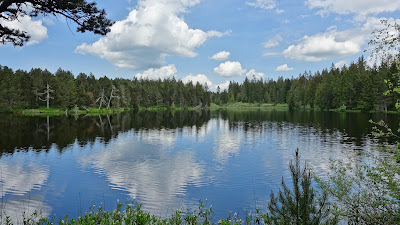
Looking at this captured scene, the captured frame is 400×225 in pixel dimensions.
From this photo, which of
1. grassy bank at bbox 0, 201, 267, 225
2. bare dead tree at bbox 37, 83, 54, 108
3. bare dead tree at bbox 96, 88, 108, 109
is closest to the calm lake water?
grassy bank at bbox 0, 201, 267, 225

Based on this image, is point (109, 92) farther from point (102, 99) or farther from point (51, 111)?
point (51, 111)

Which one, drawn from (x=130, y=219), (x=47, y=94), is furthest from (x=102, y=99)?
(x=130, y=219)

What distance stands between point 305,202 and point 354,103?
5629 inches

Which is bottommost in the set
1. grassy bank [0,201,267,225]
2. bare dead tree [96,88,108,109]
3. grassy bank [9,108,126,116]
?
grassy bank [0,201,267,225]

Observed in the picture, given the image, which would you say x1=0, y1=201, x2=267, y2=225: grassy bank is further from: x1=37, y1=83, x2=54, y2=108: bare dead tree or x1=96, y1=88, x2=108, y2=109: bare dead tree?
x1=96, y1=88, x2=108, y2=109: bare dead tree

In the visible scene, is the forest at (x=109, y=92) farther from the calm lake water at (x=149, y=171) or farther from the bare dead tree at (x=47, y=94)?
the calm lake water at (x=149, y=171)

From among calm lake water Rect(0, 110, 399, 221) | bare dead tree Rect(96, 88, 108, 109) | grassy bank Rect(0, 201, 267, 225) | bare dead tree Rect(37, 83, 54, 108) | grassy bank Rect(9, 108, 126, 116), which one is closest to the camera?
grassy bank Rect(0, 201, 267, 225)

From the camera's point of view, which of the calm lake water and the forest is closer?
the calm lake water

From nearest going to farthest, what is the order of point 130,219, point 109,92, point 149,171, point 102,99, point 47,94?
1. point 130,219
2. point 149,171
3. point 47,94
4. point 102,99
5. point 109,92

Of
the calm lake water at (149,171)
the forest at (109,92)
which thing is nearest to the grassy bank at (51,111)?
the forest at (109,92)

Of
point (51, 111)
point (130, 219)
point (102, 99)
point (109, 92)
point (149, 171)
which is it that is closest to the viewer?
point (130, 219)

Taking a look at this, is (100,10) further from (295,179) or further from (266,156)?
(266,156)

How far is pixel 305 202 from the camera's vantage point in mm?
6172

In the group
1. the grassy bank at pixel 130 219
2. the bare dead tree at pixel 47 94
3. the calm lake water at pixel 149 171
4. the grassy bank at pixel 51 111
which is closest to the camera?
the grassy bank at pixel 130 219
